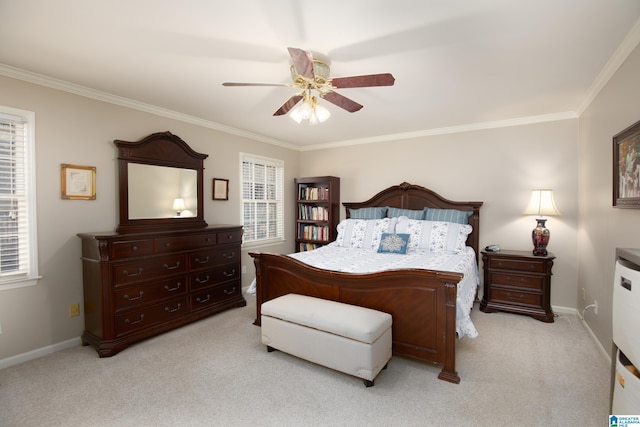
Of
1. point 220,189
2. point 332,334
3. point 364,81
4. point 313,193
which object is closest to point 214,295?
point 220,189

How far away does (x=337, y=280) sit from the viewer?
9.02ft

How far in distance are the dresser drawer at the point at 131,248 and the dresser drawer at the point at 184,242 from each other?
9cm

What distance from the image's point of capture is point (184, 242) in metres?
3.31

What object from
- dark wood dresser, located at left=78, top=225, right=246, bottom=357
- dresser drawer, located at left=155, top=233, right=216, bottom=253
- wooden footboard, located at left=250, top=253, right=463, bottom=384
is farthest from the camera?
dresser drawer, located at left=155, top=233, right=216, bottom=253

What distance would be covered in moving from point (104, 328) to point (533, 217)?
4.78 metres

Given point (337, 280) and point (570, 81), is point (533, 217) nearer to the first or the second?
point (570, 81)

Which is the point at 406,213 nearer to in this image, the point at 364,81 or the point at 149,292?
the point at 364,81

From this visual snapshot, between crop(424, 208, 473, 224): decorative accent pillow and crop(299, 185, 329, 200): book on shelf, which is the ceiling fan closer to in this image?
crop(424, 208, 473, 224): decorative accent pillow

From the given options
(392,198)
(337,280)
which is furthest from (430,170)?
(337,280)

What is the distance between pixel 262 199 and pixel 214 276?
1687mm

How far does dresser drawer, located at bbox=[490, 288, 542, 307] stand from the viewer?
11.5 ft

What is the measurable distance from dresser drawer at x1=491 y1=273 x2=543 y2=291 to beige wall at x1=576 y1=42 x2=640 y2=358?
426mm

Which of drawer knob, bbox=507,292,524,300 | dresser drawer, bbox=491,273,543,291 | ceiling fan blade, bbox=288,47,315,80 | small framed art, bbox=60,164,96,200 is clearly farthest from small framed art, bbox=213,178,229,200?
drawer knob, bbox=507,292,524,300

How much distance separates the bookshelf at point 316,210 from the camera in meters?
5.12
